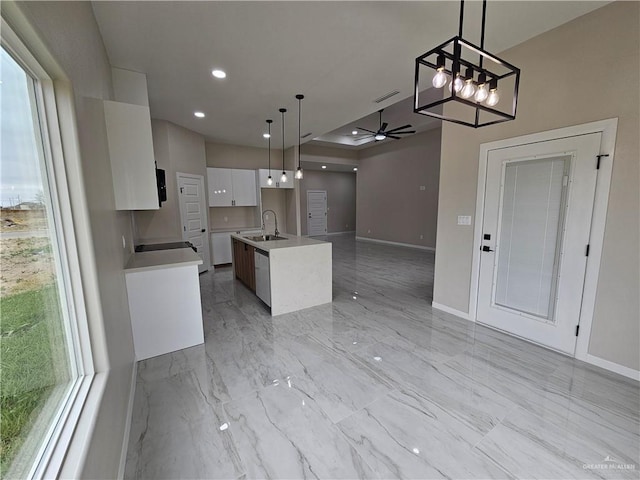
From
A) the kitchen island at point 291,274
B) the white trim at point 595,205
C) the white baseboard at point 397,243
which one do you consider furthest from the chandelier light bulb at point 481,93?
the white baseboard at point 397,243

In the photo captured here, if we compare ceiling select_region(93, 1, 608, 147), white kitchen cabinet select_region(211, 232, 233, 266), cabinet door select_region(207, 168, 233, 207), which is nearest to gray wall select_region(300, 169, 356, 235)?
cabinet door select_region(207, 168, 233, 207)

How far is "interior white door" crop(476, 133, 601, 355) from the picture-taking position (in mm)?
2418

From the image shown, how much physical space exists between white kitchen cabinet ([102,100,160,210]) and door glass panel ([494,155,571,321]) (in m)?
3.61

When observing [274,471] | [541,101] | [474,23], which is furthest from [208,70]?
[274,471]

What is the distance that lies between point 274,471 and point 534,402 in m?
1.89

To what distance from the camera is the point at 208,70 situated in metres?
3.06

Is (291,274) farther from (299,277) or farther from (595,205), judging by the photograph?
(595,205)

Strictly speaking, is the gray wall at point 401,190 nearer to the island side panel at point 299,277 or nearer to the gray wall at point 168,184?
the island side panel at point 299,277

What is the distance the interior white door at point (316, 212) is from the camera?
1099 cm

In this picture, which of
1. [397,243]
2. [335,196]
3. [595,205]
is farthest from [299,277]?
[335,196]

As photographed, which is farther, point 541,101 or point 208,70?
point 208,70

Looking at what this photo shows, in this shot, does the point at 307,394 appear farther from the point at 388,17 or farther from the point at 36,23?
the point at 388,17

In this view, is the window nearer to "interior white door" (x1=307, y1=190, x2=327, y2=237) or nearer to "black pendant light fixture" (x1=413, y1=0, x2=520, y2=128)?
"black pendant light fixture" (x1=413, y1=0, x2=520, y2=128)

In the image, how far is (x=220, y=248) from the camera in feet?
20.3
